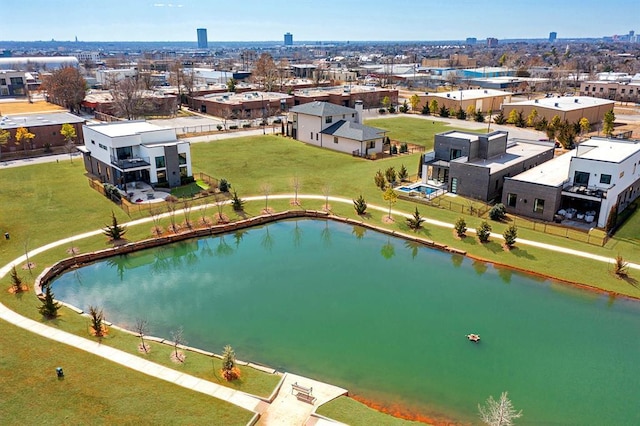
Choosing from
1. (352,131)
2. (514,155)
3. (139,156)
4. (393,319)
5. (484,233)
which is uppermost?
(352,131)

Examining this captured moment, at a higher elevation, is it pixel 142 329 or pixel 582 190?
pixel 582 190

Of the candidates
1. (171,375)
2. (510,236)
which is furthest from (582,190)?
(171,375)

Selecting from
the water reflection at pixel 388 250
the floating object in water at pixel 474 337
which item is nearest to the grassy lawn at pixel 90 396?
the floating object in water at pixel 474 337

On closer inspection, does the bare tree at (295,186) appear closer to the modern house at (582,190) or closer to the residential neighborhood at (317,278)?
the residential neighborhood at (317,278)

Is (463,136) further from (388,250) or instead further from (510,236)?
(388,250)

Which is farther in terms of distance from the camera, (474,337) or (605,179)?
(605,179)

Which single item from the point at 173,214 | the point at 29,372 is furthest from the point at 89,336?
the point at 173,214

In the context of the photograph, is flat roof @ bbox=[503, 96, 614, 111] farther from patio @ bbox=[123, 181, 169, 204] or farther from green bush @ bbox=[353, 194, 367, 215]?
patio @ bbox=[123, 181, 169, 204]
